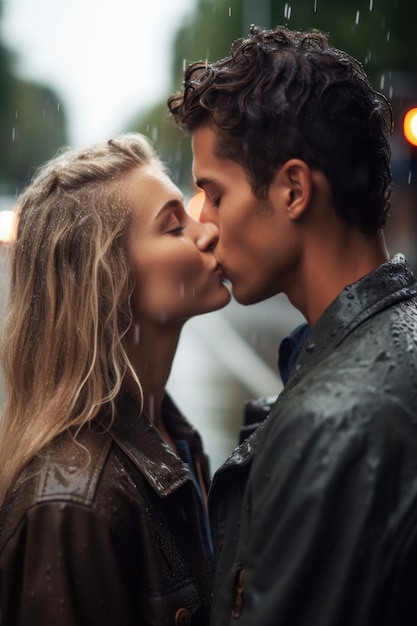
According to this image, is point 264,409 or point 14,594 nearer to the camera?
point 14,594

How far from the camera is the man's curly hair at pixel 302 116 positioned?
2883 millimetres

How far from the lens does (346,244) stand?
2.90 m

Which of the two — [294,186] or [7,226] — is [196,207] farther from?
[294,186]

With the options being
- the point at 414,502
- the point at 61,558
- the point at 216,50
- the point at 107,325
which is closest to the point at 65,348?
the point at 107,325

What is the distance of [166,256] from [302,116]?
0.83 metres

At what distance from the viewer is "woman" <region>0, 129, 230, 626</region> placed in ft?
9.07

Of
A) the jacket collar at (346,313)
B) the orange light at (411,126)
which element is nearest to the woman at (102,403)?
the jacket collar at (346,313)

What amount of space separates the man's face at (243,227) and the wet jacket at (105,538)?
59 centimetres

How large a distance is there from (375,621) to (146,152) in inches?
81.1

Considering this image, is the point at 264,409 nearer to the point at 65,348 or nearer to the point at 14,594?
the point at 65,348

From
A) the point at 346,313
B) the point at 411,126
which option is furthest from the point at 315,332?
the point at 411,126

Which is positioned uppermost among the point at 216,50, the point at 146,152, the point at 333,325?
the point at 146,152

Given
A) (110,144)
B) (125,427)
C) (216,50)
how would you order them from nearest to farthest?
(125,427)
(110,144)
(216,50)

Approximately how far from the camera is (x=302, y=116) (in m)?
2.88
